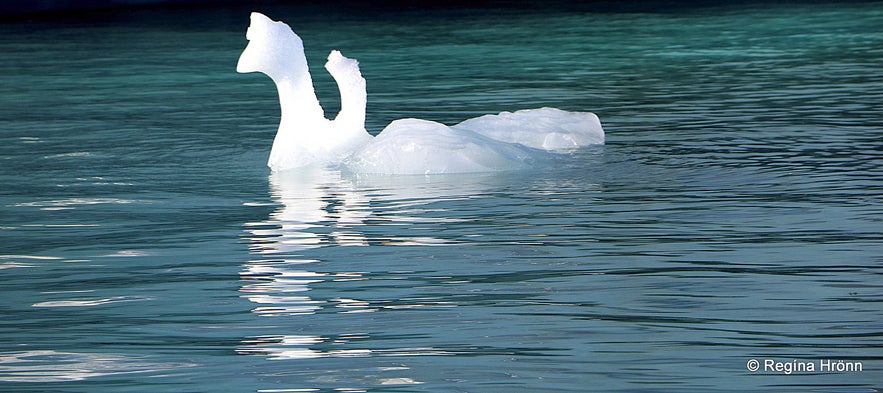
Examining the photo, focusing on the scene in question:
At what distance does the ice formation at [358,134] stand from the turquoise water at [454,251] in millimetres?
216

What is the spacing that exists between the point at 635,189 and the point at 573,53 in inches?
570

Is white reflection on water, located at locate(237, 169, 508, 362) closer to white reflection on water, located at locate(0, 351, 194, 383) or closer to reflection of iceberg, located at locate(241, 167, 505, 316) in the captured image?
reflection of iceberg, located at locate(241, 167, 505, 316)

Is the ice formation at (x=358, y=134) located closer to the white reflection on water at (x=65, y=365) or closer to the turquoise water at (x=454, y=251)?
the turquoise water at (x=454, y=251)

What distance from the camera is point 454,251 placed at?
928cm

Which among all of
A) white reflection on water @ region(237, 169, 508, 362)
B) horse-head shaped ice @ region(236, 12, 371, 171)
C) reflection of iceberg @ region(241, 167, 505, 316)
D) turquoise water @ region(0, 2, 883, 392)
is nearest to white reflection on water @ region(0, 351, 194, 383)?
turquoise water @ region(0, 2, 883, 392)

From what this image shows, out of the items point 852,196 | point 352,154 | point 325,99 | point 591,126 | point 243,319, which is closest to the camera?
point 243,319

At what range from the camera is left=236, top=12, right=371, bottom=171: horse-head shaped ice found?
1297 cm

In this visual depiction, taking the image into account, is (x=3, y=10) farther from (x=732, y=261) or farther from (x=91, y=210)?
(x=732, y=261)

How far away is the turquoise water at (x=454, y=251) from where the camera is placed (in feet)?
22.5

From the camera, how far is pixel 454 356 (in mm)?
6961

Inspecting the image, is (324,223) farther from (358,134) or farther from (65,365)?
(65,365)

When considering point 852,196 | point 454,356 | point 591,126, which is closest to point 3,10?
point 591,126

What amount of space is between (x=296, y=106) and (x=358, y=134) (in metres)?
0.52

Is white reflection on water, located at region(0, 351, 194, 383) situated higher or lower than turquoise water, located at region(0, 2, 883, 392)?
higher
